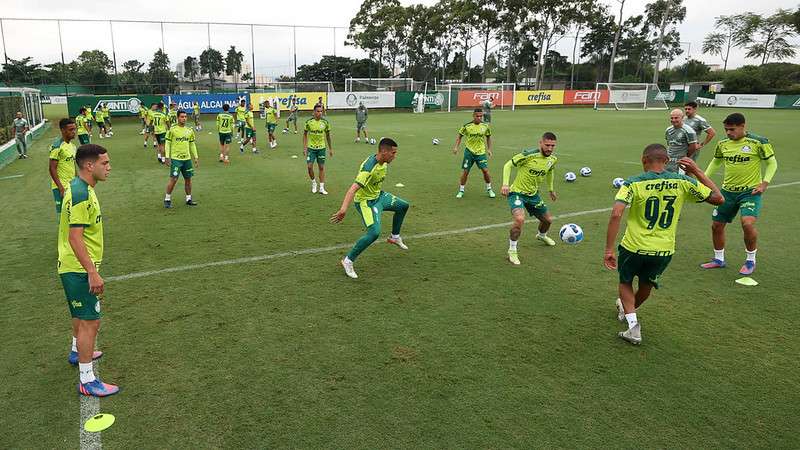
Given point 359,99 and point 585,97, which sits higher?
point 585,97

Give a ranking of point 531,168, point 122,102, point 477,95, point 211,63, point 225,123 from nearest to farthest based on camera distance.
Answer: point 531,168 → point 225,123 → point 122,102 → point 211,63 → point 477,95

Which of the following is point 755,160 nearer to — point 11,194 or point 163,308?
point 163,308

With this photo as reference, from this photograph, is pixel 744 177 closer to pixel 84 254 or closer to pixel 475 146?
pixel 475 146

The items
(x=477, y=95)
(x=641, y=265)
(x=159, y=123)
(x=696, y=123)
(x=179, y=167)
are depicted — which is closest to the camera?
(x=641, y=265)

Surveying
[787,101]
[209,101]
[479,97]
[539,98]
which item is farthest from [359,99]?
[787,101]

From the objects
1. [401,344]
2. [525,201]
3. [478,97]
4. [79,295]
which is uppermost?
[478,97]

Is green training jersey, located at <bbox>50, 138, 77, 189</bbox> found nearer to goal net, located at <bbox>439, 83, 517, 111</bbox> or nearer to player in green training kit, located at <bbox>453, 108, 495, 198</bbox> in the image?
player in green training kit, located at <bbox>453, 108, 495, 198</bbox>

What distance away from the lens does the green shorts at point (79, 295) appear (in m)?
4.17

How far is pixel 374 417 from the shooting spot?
4.09m

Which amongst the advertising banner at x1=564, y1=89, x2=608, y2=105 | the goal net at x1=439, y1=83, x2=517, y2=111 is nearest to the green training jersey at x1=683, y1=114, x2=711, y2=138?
the goal net at x1=439, y1=83, x2=517, y2=111

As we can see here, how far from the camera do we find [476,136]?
1241 centimetres

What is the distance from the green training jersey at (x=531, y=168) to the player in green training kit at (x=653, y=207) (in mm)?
3026

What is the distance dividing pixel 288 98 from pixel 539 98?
2701cm

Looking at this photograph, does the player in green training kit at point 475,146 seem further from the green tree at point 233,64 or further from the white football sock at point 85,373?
Answer: the green tree at point 233,64
